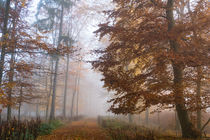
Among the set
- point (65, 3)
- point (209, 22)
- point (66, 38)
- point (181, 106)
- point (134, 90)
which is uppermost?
point (65, 3)

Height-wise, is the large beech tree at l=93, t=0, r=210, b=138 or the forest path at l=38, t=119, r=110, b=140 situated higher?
the large beech tree at l=93, t=0, r=210, b=138

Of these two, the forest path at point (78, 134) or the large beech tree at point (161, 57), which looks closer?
the large beech tree at point (161, 57)

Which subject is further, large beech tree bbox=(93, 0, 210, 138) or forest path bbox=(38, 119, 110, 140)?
forest path bbox=(38, 119, 110, 140)

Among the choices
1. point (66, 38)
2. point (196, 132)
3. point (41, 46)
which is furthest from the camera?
point (66, 38)

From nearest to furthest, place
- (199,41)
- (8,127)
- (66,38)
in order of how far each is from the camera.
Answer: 1. (199,41)
2. (8,127)
3. (66,38)

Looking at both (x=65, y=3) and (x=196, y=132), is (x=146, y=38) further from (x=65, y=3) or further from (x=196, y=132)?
(x=65, y=3)

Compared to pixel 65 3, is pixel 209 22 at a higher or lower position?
lower

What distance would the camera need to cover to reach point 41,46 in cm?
775

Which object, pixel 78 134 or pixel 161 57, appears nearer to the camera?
pixel 161 57

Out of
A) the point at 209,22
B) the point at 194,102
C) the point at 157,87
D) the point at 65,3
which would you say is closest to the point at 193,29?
the point at 209,22

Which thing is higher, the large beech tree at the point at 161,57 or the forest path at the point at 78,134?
the large beech tree at the point at 161,57

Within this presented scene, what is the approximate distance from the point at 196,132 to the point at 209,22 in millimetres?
4275

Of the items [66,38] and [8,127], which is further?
[66,38]

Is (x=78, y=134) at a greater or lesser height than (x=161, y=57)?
lesser
